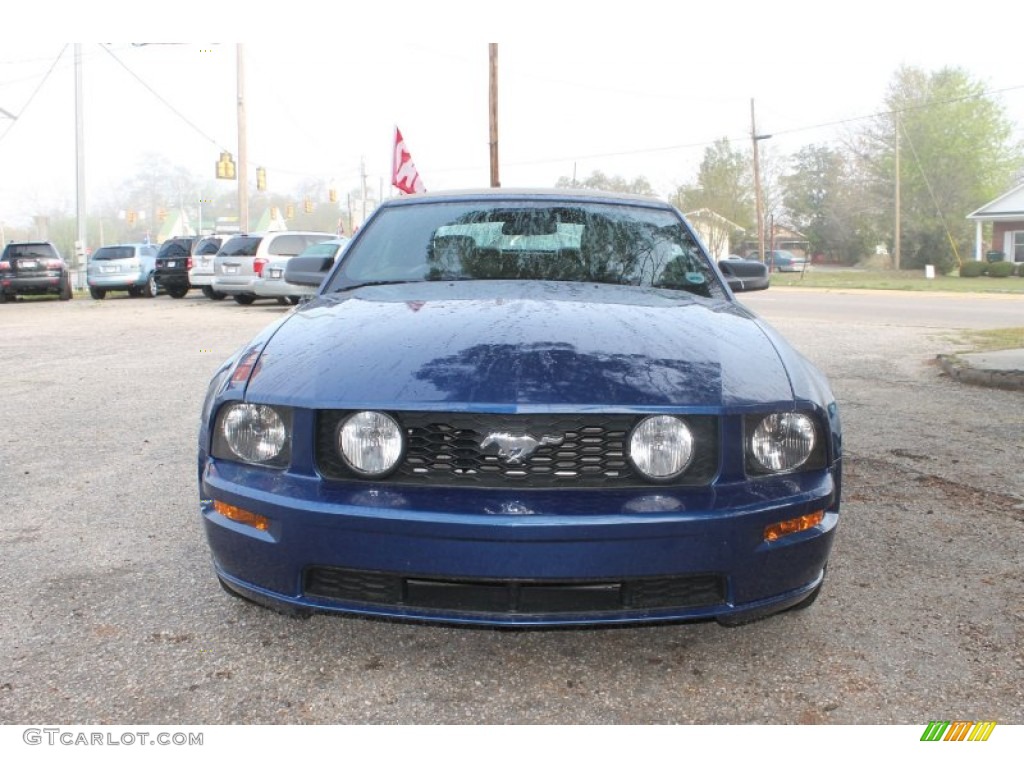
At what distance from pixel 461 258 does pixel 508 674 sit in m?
1.75

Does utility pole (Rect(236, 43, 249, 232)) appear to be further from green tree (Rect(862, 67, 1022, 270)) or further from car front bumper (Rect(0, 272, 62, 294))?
green tree (Rect(862, 67, 1022, 270))

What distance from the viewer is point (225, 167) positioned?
32.0 metres

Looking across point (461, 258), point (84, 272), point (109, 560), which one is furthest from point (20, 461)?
point (84, 272)

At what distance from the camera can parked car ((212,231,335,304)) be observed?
1883cm

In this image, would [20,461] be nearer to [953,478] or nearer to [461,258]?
[461,258]

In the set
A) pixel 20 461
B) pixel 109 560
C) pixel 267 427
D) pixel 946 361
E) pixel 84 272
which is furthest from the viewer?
pixel 84 272

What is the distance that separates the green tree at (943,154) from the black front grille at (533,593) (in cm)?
5902

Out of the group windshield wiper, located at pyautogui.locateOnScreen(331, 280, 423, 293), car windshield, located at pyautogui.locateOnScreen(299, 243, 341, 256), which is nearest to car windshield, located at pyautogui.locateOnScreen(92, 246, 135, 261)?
car windshield, located at pyautogui.locateOnScreen(299, 243, 341, 256)

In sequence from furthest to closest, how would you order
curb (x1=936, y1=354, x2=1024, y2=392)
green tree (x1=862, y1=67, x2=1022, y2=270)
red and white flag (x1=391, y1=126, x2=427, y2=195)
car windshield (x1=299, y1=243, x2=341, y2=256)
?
green tree (x1=862, y1=67, x2=1022, y2=270) → car windshield (x1=299, y1=243, x2=341, y2=256) → red and white flag (x1=391, y1=126, x2=427, y2=195) → curb (x1=936, y1=354, x2=1024, y2=392)

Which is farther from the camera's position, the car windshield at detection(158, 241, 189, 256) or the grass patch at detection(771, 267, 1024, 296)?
the grass patch at detection(771, 267, 1024, 296)

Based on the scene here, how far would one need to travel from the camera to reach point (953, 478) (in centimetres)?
470

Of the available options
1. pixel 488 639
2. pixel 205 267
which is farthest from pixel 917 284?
pixel 488 639

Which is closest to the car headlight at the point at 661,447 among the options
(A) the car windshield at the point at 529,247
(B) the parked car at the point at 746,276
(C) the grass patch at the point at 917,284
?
(A) the car windshield at the point at 529,247

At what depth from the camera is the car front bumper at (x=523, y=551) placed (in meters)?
2.20
